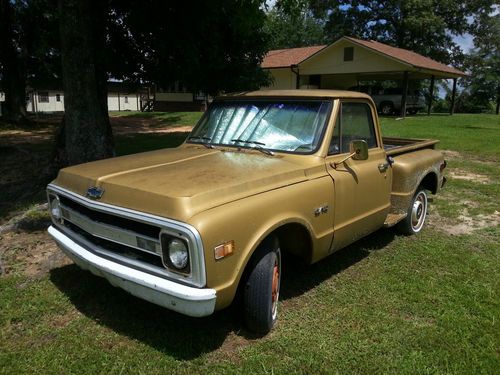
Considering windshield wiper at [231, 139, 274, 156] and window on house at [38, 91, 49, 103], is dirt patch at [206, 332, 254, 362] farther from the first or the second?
window on house at [38, 91, 49, 103]

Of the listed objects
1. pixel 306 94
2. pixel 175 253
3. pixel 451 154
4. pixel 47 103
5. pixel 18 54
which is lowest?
pixel 451 154

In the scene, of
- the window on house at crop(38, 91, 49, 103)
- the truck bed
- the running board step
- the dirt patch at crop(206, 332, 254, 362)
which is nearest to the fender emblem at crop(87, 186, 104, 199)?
the dirt patch at crop(206, 332, 254, 362)

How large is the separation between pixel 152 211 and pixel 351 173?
6.38 feet

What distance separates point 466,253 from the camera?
513 centimetres

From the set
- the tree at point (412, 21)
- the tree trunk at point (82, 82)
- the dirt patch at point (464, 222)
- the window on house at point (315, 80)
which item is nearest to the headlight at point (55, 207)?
the tree trunk at point (82, 82)

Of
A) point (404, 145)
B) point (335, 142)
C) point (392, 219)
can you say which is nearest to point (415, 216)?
point (392, 219)

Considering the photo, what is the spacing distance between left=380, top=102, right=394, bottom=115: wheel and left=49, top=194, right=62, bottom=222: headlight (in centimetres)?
2768

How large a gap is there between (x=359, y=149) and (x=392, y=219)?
1.34 meters

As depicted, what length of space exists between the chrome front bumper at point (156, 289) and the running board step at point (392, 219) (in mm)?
2673

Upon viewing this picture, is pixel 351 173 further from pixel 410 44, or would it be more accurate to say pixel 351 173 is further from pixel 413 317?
pixel 410 44

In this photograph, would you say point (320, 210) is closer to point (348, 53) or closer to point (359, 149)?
point (359, 149)

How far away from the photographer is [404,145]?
20.3 ft

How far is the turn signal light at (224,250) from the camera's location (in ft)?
9.07

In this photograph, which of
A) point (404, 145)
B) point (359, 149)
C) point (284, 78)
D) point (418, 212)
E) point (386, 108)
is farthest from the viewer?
point (284, 78)
